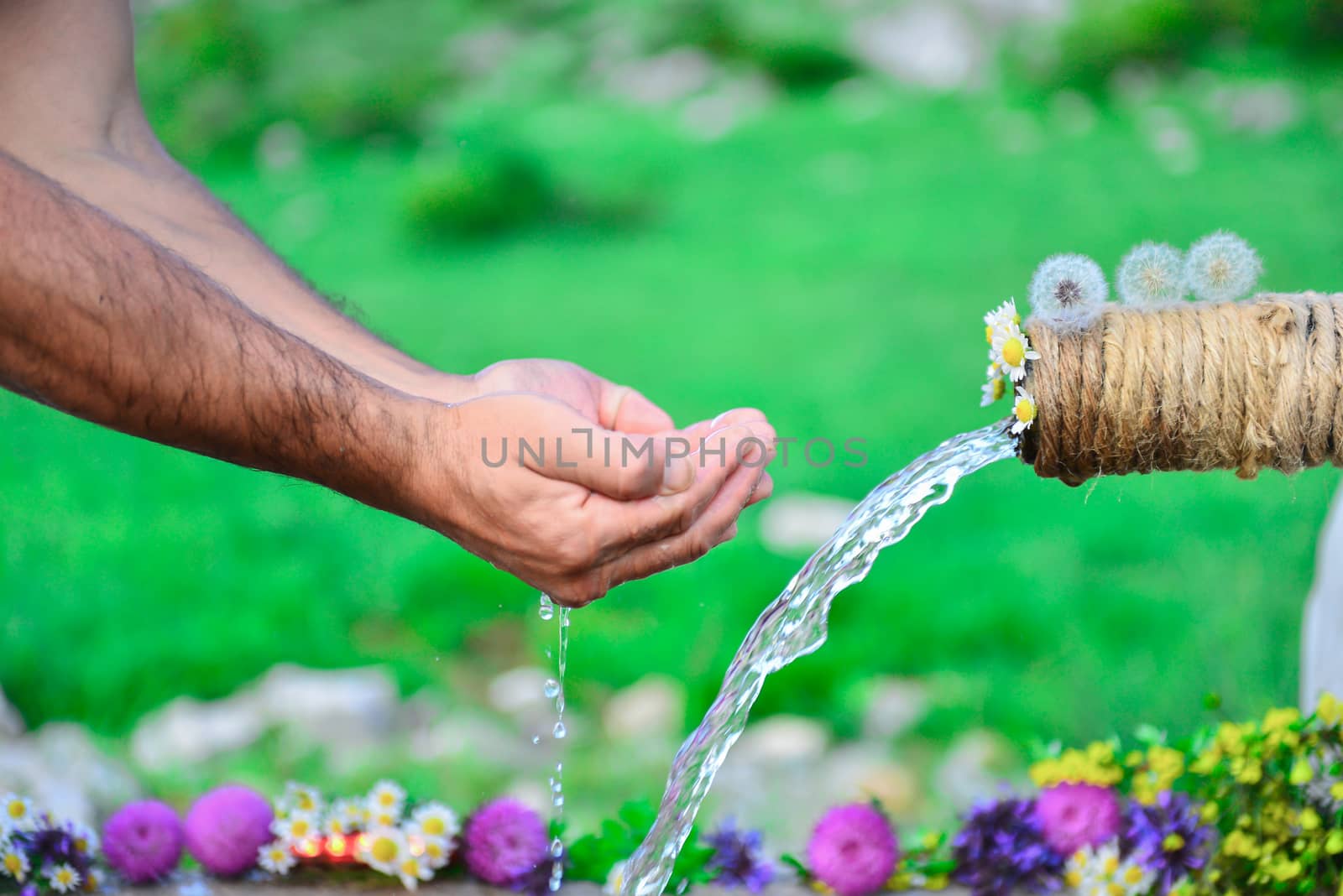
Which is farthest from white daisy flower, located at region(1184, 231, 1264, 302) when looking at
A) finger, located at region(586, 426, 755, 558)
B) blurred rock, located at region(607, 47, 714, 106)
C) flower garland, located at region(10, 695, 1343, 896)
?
blurred rock, located at region(607, 47, 714, 106)

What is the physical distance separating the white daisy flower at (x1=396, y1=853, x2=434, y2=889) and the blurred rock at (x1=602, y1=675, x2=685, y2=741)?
862mm

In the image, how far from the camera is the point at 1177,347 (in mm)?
1396

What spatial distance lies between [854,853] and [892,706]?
0.94m

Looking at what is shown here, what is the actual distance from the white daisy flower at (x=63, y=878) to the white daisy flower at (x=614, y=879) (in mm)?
757

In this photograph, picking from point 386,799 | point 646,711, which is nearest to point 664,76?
point 646,711

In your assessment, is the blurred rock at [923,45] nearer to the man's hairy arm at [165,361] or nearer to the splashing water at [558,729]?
the splashing water at [558,729]

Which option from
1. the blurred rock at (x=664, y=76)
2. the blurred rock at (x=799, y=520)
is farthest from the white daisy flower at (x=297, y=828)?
the blurred rock at (x=664, y=76)

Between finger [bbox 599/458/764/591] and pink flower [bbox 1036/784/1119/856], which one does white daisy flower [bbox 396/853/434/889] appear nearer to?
finger [bbox 599/458/764/591]

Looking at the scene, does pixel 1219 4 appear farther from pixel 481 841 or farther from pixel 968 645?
pixel 481 841

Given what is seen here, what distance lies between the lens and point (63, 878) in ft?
6.13

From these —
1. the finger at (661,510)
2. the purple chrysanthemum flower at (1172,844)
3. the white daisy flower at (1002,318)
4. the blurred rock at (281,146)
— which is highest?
the blurred rock at (281,146)

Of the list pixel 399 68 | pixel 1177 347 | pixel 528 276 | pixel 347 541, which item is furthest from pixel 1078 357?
pixel 399 68

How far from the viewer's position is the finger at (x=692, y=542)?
1.50 m

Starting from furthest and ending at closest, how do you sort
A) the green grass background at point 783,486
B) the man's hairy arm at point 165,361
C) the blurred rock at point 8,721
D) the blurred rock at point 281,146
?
1. the blurred rock at point 281,146
2. the green grass background at point 783,486
3. the blurred rock at point 8,721
4. the man's hairy arm at point 165,361
